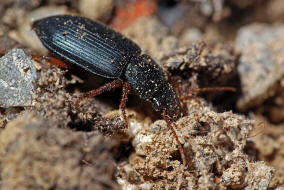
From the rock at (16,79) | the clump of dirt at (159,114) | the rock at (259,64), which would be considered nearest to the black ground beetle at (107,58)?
the clump of dirt at (159,114)

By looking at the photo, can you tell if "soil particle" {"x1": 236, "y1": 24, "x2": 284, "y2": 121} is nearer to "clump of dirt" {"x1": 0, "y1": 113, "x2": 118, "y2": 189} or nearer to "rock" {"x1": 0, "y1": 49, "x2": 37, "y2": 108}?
"clump of dirt" {"x1": 0, "y1": 113, "x2": 118, "y2": 189}

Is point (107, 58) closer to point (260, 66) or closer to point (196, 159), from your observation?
point (196, 159)

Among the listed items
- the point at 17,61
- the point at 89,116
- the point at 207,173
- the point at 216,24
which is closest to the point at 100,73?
the point at 89,116

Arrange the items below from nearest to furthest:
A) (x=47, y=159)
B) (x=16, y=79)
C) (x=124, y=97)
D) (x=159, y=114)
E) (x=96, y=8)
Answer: (x=47, y=159)
(x=16, y=79)
(x=124, y=97)
(x=159, y=114)
(x=96, y=8)

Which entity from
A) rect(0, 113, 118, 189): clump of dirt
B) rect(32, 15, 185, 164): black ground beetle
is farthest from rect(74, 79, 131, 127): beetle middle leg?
rect(0, 113, 118, 189): clump of dirt

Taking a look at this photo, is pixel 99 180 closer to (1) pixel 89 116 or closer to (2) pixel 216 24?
(1) pixel 89 116

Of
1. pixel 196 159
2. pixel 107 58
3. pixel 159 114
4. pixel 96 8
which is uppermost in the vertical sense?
pixel 96 8

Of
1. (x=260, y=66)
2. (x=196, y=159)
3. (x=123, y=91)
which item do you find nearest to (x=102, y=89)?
(x=123, y=91)
